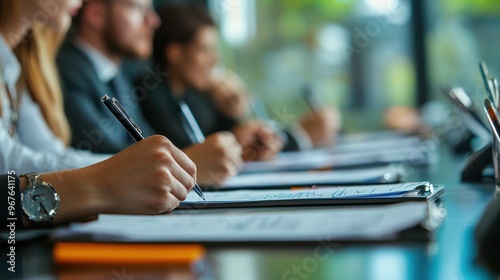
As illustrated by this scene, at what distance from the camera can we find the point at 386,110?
4.23 metres

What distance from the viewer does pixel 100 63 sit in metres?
2.56

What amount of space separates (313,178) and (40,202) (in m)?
0.50

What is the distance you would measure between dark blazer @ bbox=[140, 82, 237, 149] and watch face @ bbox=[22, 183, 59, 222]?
1.77 meters

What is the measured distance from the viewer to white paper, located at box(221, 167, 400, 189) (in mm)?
1155

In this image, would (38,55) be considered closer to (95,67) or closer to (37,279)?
(95,67)

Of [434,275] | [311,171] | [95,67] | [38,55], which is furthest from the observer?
[95,67]

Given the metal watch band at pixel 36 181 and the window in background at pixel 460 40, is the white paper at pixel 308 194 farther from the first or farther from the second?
the window in background at pixel 460 40

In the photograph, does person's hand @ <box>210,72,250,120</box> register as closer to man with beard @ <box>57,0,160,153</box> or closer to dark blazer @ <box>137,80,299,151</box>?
dark blazer @ <box>137,80,299,151</box>

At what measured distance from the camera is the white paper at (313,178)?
3.79 feet

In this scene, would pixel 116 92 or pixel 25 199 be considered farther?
pixel 116 92

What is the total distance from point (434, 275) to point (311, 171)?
33.8 inches

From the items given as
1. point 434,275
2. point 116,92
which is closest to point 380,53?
point 116,92

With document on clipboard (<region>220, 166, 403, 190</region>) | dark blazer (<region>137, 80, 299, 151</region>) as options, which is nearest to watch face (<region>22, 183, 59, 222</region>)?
document on clipboard (<region>220, 166, 403, 190</region>)

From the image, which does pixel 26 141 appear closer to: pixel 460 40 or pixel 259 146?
pixel 259 146
